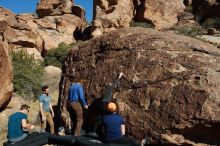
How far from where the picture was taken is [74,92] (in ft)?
32.8

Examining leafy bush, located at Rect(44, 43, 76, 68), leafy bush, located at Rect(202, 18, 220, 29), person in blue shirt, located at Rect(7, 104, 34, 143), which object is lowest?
person in blue shirt, located at Rect(7, 104, 34, 143)

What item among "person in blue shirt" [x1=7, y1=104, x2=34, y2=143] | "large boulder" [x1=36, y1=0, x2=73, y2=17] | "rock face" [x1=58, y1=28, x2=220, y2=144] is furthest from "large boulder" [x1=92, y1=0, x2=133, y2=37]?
"person in blue shirt" [x1=7, y1=104, x2=34, y2=143]

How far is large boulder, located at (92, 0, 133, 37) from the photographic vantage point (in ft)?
123

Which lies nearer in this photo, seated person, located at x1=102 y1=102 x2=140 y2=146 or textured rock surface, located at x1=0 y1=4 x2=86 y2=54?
seated person, located at x1=102 y1=102 x2=140 y2=146

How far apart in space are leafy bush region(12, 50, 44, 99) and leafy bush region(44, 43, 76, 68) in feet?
29.2

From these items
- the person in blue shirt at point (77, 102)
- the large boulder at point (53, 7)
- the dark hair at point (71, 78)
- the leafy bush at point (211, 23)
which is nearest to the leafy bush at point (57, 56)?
the large boulder at point (53, 7)

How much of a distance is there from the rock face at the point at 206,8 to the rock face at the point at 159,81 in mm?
27712

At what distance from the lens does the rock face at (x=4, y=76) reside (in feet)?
58.9

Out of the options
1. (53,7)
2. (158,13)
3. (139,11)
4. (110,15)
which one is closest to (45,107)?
(110,15)

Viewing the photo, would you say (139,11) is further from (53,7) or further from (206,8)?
(53,7)

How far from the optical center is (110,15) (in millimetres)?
38219

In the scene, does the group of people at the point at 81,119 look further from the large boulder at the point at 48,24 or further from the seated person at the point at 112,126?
the large boulder at the point at 48,24

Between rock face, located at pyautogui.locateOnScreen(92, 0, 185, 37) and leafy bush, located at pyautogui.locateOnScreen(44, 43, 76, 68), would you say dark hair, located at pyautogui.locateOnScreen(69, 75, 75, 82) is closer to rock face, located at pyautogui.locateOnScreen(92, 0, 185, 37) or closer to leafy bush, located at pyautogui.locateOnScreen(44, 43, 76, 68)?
leafy bush, located at pyautogui.locateOnScreen(44, 43, 76, 68)

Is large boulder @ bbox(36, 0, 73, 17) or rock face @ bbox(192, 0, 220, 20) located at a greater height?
large boulder @ bbox(36, 0, 73, 17)
